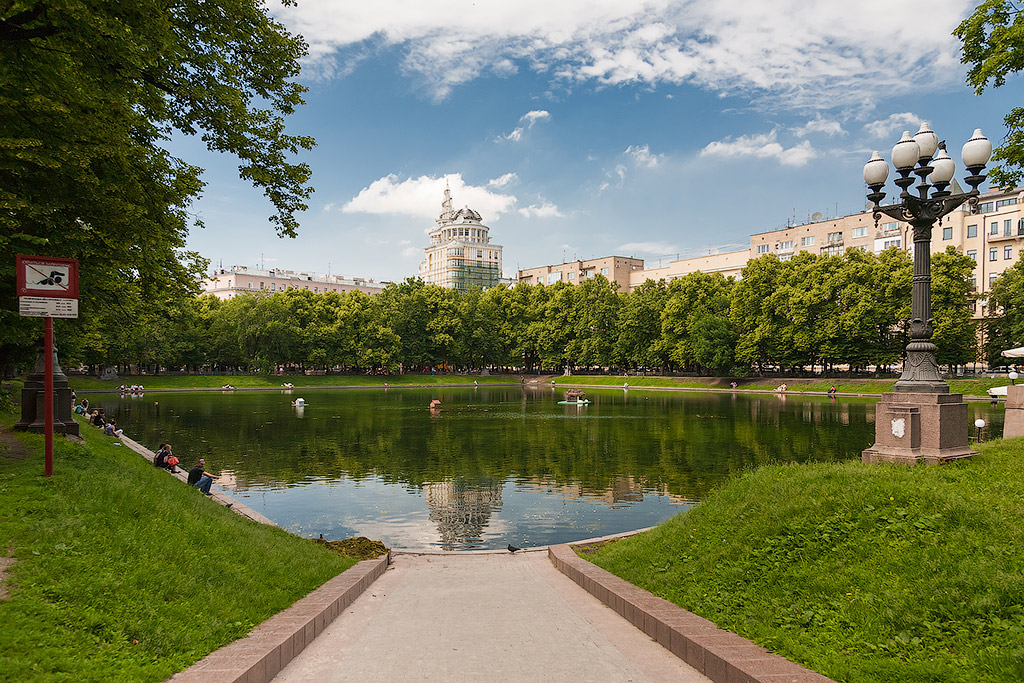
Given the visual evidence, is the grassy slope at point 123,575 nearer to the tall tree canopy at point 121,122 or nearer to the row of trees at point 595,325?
the tall tree canopy at point 121,122

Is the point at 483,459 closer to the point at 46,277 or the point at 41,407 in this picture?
the point at 41,407

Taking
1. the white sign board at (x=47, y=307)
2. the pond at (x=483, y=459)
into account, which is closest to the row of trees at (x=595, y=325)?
the pond at (x=483, y=459)

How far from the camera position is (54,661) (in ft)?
17.1

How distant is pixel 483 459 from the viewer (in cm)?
2692

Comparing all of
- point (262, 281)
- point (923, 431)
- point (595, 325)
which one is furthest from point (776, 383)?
point (262, 281)

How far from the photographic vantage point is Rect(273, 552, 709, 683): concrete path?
621 cm

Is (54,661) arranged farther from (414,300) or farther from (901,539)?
(414,300)

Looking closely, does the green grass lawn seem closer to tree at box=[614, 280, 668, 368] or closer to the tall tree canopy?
tree at box=[614, 280, 668, 368]

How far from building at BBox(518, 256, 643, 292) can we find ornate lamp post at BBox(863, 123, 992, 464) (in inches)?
4573

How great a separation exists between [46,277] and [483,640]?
8133 millimetres

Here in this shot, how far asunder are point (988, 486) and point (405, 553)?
10603 mm

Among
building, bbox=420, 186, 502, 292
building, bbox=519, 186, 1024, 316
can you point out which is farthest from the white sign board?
building, bbox=420, 186, 502, 292

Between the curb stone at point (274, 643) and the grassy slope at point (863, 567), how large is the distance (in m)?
4.29

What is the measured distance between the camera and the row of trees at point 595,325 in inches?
2753
